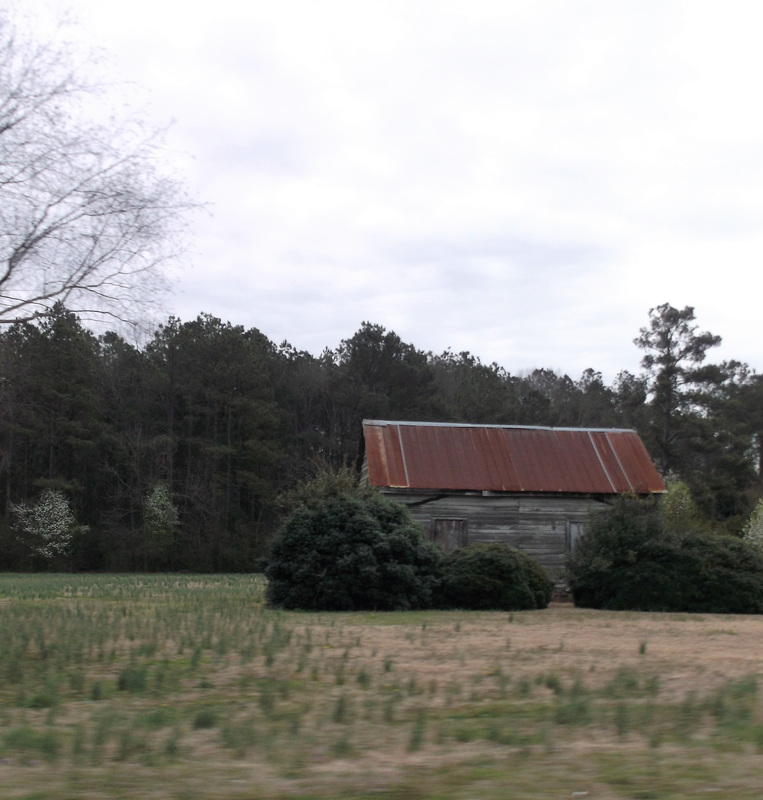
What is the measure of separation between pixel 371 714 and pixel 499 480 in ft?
73.2

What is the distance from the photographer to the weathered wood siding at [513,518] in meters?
28.3

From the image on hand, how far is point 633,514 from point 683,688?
13.7m

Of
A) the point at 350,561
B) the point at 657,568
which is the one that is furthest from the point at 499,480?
the point at 350,561

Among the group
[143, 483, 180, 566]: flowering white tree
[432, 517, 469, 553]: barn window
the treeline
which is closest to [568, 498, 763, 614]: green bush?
[432, 517, 469, 553]: barn window

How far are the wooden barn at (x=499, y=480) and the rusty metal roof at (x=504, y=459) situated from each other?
0.03 m

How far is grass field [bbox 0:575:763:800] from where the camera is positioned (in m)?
5.00

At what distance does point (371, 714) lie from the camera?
22.7ft

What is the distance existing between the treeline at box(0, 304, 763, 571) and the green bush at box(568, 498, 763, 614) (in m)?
33.7

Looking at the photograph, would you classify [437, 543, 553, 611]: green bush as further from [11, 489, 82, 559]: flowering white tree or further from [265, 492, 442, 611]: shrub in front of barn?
[11, 489, 82, 559]: flowering white tree

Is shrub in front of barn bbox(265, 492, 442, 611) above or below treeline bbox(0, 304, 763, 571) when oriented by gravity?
below

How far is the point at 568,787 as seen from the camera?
190 inches

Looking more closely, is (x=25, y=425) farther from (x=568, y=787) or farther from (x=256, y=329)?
(x=568, y=787)

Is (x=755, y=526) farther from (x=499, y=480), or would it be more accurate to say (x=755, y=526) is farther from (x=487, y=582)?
(x=487, y=582)

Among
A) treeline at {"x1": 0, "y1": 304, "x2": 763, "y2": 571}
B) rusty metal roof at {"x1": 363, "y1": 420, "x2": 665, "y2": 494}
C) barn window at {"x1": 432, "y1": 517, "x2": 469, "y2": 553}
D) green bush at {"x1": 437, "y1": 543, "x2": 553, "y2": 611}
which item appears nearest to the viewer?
green bush at {"x1": 437, "y1": 543, "x2": 553, "y2": 611}
